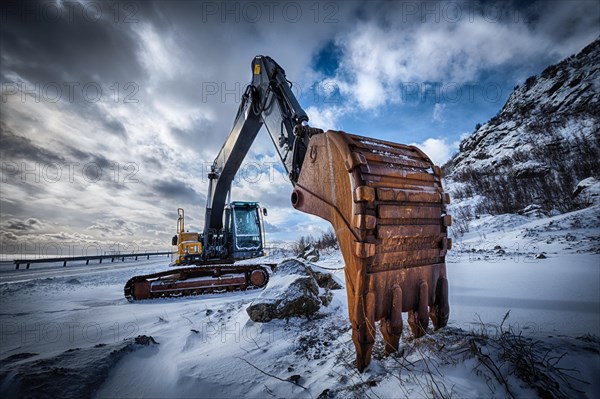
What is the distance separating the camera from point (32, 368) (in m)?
1.80

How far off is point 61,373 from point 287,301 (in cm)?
224

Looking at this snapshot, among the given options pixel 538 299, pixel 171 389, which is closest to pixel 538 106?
pixel 538 299

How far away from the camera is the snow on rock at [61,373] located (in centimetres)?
161

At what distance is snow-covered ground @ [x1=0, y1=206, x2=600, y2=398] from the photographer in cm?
146

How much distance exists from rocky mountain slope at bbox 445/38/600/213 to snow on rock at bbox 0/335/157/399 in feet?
49.4

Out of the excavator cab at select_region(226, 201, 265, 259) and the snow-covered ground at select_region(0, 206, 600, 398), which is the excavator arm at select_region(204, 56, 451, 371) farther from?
the excavator cab at select_region(226, 201, 265, 259)

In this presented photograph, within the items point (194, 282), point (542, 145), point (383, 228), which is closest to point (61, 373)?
point (383, 228)

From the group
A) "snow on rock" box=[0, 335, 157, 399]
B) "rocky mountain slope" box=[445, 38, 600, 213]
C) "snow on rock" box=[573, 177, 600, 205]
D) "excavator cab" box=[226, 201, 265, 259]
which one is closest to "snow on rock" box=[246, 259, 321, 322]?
"snow on rock" box=[0, 335, 157, 399]

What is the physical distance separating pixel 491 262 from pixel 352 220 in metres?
5.65

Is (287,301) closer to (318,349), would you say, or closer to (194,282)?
(318,349)

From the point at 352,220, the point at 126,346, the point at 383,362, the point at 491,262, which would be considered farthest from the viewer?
the point at 491,262

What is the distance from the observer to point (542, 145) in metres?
17.9

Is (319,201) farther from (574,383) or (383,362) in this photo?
(574,383)

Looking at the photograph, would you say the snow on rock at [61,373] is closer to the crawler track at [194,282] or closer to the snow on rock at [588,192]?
the crawler track at [194,282]
